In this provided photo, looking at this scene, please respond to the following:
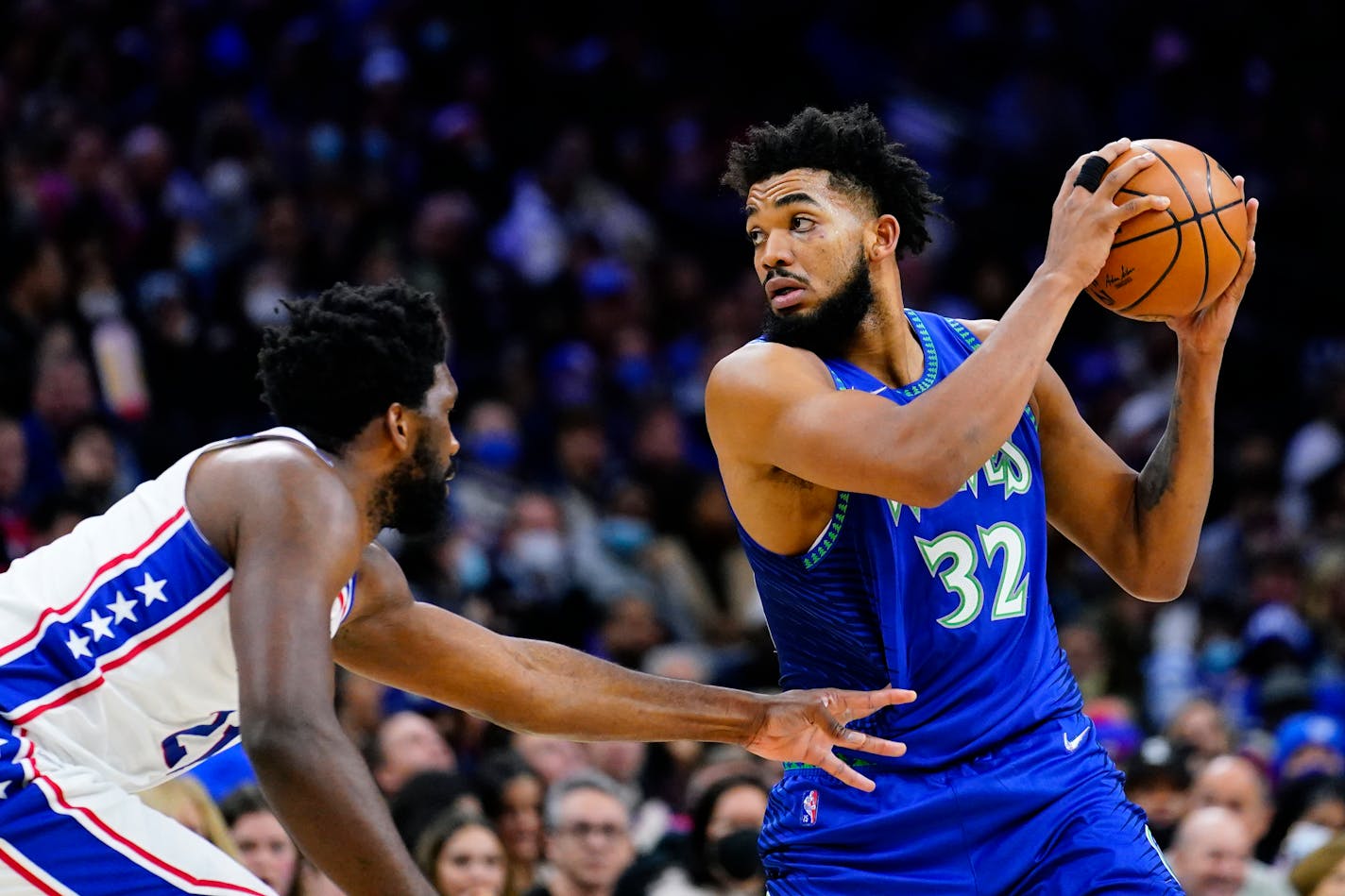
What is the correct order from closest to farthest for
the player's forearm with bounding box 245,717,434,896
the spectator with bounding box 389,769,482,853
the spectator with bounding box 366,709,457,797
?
the player's forearm with bounding box 245,717,434,896 < the spectator with bounding box 389,769,482,853 < the spectator with bounding box 366,709,457,797

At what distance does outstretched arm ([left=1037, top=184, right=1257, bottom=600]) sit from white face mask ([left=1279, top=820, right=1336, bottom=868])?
3564mm

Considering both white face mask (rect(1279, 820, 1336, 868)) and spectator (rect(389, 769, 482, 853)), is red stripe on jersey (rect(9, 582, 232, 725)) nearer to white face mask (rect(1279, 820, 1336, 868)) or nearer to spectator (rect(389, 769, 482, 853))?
spectator (rect(389, 769, 482, 853))

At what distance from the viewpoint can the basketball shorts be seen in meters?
3.25

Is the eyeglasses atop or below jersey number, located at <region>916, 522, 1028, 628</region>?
atop

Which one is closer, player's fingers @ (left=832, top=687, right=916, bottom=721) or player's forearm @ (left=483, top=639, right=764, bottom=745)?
player's fingers @ (left=832, top=687, right=916, bottom=721)

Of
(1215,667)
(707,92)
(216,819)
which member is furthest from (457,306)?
(216,819)

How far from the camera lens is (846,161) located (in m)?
4.51

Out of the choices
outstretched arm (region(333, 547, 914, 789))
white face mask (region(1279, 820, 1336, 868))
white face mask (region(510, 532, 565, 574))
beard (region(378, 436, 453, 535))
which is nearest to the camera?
beard (region(378, 436, 453, 535))

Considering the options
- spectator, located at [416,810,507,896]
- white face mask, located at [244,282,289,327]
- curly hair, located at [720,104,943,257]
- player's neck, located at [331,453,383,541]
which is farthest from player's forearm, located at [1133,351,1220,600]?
white face mask, located at [244,282,289,327]

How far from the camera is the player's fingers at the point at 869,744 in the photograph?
408 cm

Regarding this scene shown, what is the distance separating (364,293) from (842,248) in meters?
1.27

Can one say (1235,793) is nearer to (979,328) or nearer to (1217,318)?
(1217,318)

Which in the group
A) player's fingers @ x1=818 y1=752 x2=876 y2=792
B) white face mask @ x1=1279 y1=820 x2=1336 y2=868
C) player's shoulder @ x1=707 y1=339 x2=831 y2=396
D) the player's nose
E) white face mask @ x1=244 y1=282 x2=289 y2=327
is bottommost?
player's fingers @ x1=818 y1=752 x2=876 y2=792

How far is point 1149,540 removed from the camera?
461 centimetres
